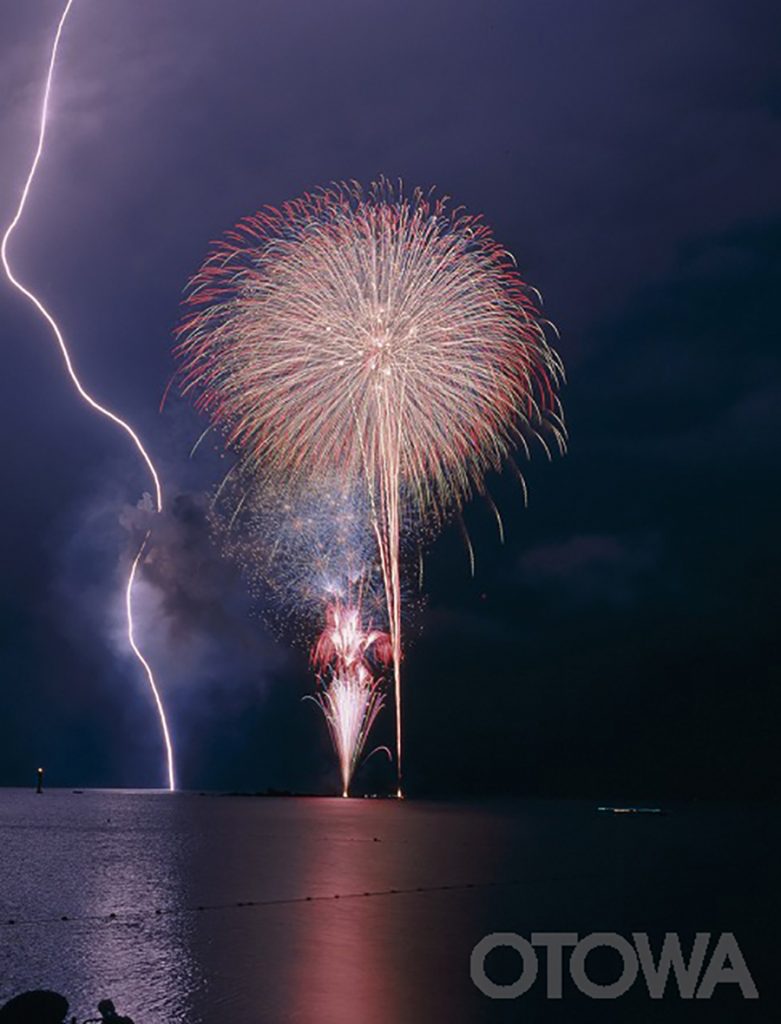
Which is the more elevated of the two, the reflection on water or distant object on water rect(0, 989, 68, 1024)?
distant object on water rect(0, 989, 68, 1024)

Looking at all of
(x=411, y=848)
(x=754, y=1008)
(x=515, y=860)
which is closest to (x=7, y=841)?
(x=411, y=848)

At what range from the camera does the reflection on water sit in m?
13.8

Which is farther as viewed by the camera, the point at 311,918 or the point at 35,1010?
the point at 311,918

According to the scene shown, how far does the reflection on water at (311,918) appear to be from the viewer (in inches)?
544

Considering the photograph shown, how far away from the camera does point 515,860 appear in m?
40.3

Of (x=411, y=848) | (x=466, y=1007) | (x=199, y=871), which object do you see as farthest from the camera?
(x=411, y=848)

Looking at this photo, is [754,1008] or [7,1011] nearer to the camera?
[7,1011]

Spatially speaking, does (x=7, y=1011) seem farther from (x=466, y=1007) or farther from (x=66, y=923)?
(x=66, y=923)

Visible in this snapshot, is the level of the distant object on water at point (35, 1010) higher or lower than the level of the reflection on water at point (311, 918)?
higher

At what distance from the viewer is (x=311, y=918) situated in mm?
21953

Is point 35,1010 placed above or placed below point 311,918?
above

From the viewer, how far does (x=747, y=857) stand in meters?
49.3

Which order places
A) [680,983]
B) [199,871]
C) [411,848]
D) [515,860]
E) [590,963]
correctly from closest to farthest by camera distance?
[680,983], [590,963], [199,871], [515,860], [411,848]

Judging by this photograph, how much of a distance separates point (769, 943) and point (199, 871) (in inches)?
738
